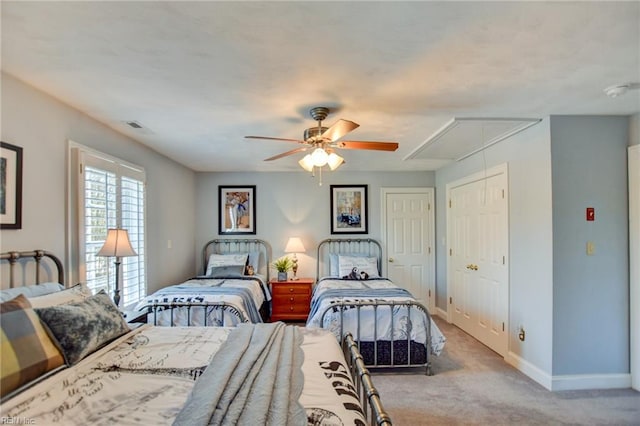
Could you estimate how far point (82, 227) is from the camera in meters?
2.66

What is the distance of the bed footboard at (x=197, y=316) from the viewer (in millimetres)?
3270

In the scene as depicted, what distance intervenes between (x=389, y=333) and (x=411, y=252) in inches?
98.4

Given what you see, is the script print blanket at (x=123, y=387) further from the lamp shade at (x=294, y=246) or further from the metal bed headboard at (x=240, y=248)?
the metal bed headboard at (x=240, y=248)

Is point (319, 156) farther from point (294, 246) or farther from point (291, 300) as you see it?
point (291, 300)

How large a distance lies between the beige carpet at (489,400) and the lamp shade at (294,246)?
2.34 meters

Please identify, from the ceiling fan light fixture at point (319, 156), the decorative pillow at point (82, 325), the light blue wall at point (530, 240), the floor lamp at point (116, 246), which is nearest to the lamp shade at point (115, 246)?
A: the floor lamp at point (116, 246)

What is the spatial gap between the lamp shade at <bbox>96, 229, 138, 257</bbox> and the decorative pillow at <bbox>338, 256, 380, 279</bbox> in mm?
3074

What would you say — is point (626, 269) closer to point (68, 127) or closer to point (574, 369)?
point (574, 369)

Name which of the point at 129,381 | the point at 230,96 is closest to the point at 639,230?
the point at 230,96

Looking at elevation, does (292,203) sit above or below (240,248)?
above

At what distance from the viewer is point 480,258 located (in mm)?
4207

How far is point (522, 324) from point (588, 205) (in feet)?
4.24

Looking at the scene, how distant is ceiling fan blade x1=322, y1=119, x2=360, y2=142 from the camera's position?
232 cm

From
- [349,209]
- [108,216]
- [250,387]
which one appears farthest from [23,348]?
[349,209]
